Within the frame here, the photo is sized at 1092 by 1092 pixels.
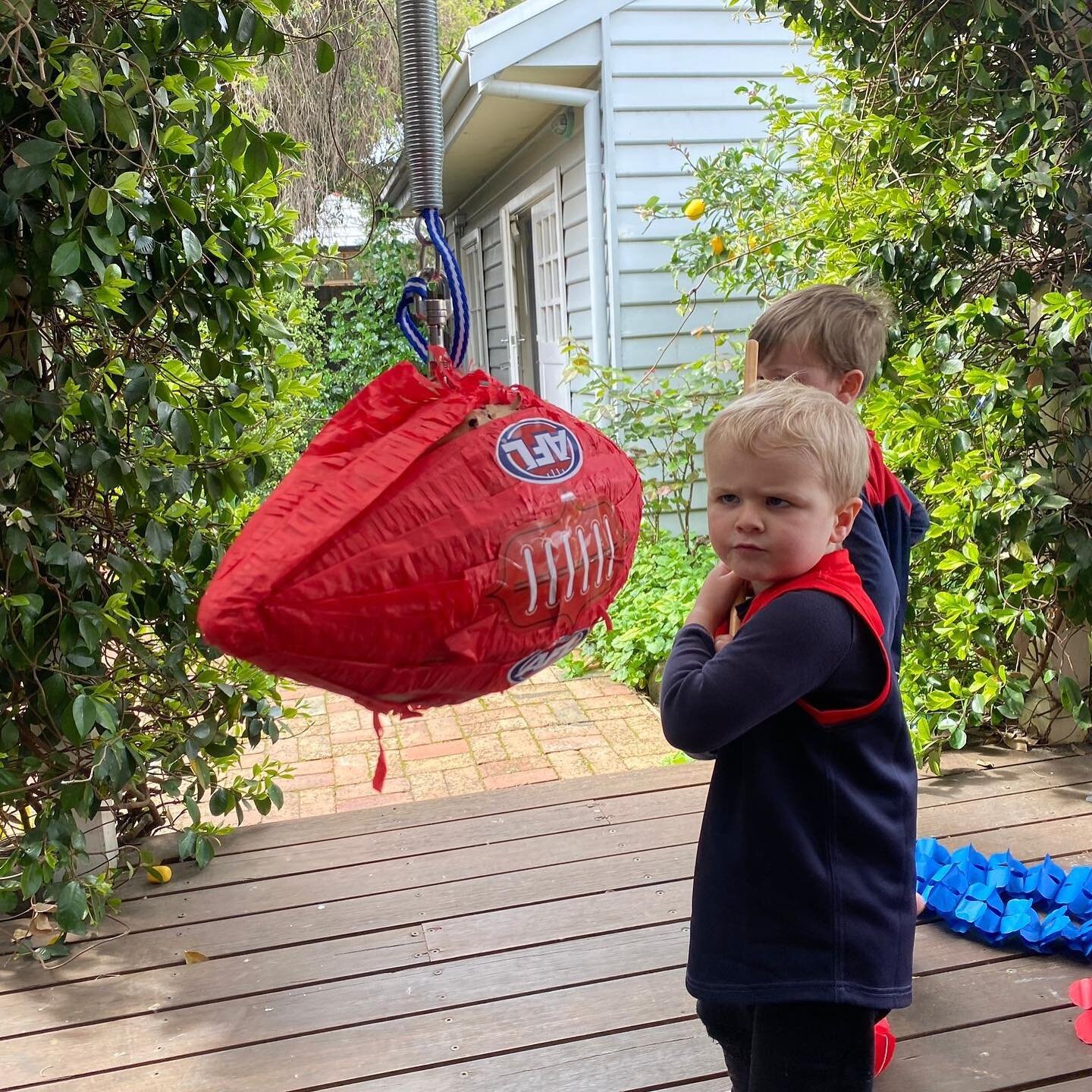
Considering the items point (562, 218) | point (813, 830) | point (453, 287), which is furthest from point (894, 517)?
point (562, 218)

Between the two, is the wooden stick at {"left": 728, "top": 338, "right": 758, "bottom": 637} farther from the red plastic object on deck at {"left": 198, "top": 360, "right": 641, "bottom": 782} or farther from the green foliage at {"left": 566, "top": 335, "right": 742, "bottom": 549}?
the green foliage at {"left": 566, "top": 335, "right": 742, "bottom": 549}

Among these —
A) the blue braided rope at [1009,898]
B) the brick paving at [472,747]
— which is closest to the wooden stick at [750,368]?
the blue braided rope at [1009,898]

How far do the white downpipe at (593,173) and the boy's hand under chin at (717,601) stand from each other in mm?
3882

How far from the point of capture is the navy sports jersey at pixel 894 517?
4.92 ft

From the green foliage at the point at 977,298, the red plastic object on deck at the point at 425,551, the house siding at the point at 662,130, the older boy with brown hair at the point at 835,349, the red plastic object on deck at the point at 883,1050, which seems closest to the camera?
the red plastic object on deck at the point at 425,551

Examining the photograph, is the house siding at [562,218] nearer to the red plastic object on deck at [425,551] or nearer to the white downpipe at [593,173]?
the white downpipe at [593,173]

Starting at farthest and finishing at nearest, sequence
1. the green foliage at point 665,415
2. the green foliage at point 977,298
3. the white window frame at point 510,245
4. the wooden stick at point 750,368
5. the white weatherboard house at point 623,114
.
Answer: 1. the white window frame at point 510,245
2. the white weatherboard house at point 623,114
3. the green foliage at point 665,415
4. the green foliage at point 977,298
5. the wooden stick at point 750,368

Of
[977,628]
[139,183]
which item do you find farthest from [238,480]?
[977,628]

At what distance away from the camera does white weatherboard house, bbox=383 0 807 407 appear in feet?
15.9

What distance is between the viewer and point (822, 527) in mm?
1176

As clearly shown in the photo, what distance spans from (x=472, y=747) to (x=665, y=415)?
70.5 inches

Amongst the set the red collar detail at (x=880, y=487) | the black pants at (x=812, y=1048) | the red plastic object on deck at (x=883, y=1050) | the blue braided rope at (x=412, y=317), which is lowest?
the red plastic object on deck at (x=883, y=1050)

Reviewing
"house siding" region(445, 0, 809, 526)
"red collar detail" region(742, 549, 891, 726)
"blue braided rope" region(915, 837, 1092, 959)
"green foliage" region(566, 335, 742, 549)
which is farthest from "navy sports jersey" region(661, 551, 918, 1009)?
"house siding" region(445, 0, 809, 526)

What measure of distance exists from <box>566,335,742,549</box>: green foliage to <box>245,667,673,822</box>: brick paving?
97cm
